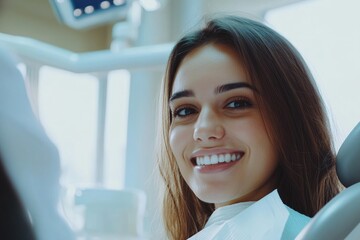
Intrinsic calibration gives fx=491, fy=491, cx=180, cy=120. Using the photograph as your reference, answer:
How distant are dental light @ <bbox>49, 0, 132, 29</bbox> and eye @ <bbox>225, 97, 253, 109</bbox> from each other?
42cm

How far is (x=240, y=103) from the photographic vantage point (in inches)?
29.9

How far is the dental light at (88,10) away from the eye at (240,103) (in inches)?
16.6

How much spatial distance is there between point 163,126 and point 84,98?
65cm

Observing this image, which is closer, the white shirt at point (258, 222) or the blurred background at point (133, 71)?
the white shirt at point (258, 222)

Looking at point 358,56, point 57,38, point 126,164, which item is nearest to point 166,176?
point 126,164

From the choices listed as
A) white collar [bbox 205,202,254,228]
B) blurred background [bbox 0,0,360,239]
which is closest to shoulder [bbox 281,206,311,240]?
white collar [bbox 205,202,254,228]

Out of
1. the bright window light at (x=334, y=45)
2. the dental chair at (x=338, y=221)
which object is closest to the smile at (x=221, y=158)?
the dental chair at (x=338, y=221)

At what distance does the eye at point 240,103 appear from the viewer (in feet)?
2.46

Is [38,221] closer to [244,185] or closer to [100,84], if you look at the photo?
[244,185]

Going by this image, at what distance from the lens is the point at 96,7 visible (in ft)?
3.42

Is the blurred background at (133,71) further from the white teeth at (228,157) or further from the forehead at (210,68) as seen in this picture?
the white teeth at (228,157)

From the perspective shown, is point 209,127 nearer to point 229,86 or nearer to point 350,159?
point 229,86

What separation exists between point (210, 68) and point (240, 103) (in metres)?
0.07

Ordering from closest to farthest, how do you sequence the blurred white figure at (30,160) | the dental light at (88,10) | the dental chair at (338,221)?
1. the blurred white figure at (30,160)
2. the dental chair at (338,221)
3. the dental light at (88,10)
